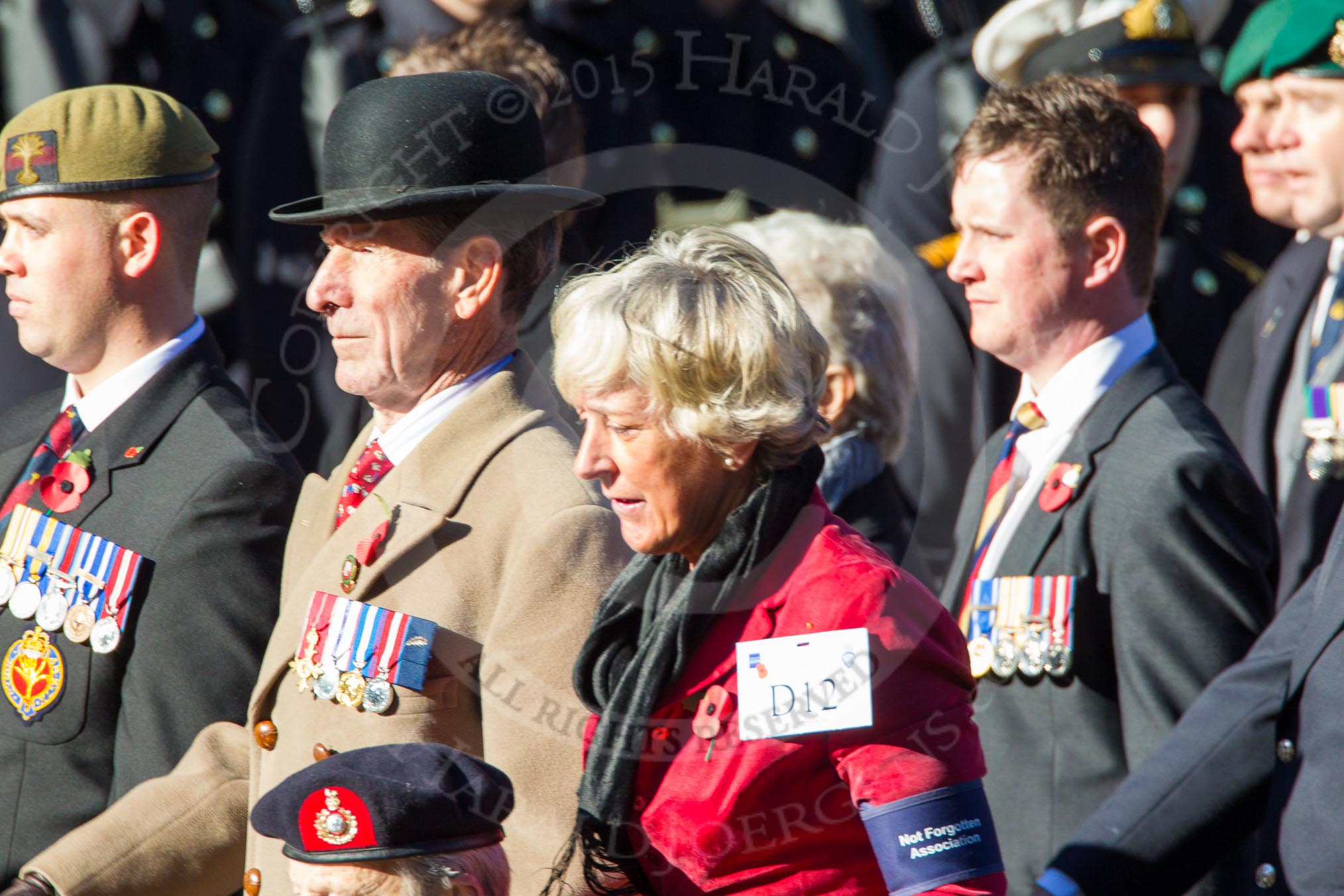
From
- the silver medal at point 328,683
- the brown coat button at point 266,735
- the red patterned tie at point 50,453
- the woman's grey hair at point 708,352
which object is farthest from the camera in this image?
the red patterned tie at point 50,453

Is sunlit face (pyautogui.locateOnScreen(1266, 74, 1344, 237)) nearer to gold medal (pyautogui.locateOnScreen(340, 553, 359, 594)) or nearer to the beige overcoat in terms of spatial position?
the beige overcoat

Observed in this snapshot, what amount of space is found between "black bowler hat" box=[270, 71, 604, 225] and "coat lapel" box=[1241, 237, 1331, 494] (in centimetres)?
230

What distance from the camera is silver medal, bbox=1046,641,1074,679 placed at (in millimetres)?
3328

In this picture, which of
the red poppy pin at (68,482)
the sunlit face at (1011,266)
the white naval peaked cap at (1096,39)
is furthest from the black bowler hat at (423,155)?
the white naval peaked cap at (1096,39)

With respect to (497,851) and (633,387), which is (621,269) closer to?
(633,387)

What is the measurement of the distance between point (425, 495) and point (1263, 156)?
92.6 inches

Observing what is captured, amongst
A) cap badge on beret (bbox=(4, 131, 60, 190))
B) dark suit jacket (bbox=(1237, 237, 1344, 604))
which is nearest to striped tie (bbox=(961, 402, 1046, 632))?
dark suit jacket (bbox=(1237, 237, 1344, 604))

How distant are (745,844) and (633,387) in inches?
27.5

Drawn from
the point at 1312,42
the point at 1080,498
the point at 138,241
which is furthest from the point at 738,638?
the point at 1312,42

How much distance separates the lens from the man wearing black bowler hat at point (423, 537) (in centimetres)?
275

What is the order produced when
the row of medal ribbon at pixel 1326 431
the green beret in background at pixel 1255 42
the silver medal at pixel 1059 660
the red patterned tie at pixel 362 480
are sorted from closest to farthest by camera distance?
the red patterned tie at pixel 362 480 → the silver medal at pixel 1059 660 → the row of medal ribbon at pixel 1326 431 → the green beret in background at pixel 1255 42

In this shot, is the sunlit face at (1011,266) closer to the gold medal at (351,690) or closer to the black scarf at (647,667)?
the black scarf at (647,667)

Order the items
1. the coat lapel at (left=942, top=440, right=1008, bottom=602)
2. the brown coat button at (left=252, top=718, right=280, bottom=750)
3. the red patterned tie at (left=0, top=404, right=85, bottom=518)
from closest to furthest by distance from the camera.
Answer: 1. the brown coat button at (left=252, top=718, right=280, bottom=750)
2. the red patterned tie at (left=0, top=404, right=85, bottom=518)
3. the coat lapel at (left=942, top=440, right=1008, bottom=602)

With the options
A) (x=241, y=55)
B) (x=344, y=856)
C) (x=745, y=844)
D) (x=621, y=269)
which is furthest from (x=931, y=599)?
(x=241, y=55)
